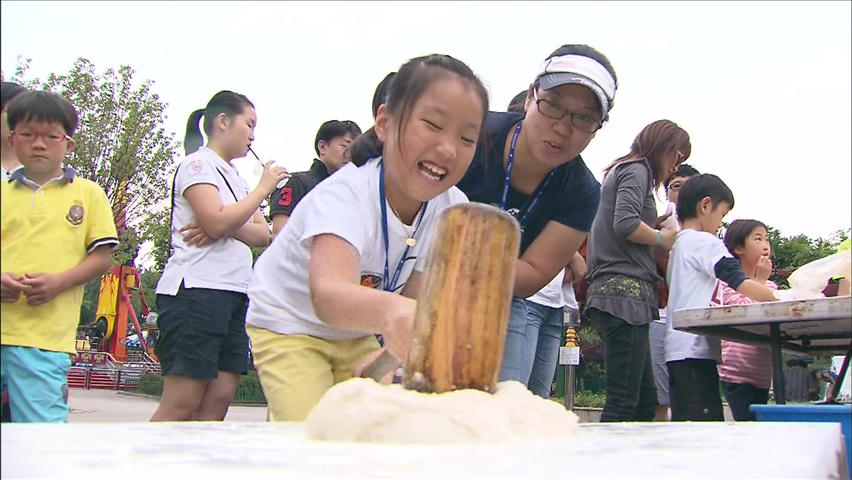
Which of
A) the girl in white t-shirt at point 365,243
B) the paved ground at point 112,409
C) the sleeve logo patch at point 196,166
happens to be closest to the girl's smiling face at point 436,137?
the girl in white t-shirt at point 365,243

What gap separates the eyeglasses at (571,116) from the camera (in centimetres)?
254

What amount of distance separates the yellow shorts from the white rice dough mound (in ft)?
3.57

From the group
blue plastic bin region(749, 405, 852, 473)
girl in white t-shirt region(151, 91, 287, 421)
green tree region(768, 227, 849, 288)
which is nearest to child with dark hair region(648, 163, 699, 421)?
blue plastic bin region(749, 405, 852, 473)

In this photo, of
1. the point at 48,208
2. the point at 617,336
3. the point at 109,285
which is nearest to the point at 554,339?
the point at 617,336

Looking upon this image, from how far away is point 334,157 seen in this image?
4297mm

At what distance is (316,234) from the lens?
1.70 metres

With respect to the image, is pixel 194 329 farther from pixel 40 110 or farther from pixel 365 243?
pixel 40 110

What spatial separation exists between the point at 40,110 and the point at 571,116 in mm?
1871

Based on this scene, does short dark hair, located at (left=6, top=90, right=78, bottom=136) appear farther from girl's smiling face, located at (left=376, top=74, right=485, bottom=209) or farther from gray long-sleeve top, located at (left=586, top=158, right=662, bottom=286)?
gray long-sleeve top, located at (left=586, top=158, right=662, bottom=286)

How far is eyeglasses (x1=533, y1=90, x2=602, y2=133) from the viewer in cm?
254

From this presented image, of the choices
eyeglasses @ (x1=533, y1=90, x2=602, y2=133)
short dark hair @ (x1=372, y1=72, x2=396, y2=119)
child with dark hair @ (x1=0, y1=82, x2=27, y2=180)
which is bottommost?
child with dark hair @ (x1=0, y1=82, x2=27, y2=180)

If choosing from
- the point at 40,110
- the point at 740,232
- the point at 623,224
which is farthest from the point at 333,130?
the point at 40,110

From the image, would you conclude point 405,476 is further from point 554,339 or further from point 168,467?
point 554,339

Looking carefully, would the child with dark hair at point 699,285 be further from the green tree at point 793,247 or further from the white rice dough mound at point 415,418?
the green tree at point 793,247
